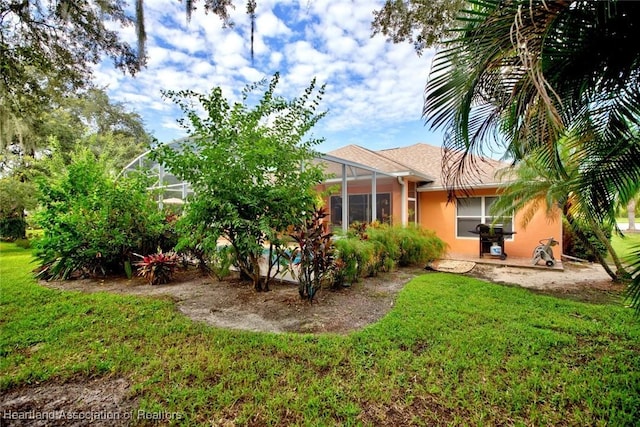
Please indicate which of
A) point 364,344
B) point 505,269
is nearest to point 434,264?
point 505,269

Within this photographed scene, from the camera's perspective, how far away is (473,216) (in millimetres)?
11688

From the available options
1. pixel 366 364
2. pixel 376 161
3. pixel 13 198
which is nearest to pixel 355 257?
pixel 366 364

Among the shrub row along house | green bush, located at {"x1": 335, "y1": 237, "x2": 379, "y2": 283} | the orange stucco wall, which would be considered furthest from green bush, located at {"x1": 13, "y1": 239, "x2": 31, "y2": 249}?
the orange stucco wall

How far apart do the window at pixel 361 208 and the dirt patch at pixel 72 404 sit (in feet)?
32.5

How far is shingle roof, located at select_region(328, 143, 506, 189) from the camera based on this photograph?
1134cm

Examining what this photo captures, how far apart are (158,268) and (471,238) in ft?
36.7

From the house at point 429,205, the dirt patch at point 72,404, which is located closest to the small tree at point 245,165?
the dirt patch at point 72,404

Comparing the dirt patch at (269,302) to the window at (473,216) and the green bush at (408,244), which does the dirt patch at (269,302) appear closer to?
the green bush at (408,244)

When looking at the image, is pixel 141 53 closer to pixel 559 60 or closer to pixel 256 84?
pixel 256 84

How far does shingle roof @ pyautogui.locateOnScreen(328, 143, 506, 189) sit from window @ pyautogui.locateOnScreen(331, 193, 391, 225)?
1403mm

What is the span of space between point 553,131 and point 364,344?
9.76ft

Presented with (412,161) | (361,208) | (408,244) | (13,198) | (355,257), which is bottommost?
(355,257)

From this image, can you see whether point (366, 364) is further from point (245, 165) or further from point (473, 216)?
point (473, 216)

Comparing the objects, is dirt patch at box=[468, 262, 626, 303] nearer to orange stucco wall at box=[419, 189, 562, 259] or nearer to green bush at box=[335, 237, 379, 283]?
orange stucco wall at box=[419, 189, 562, 259]
